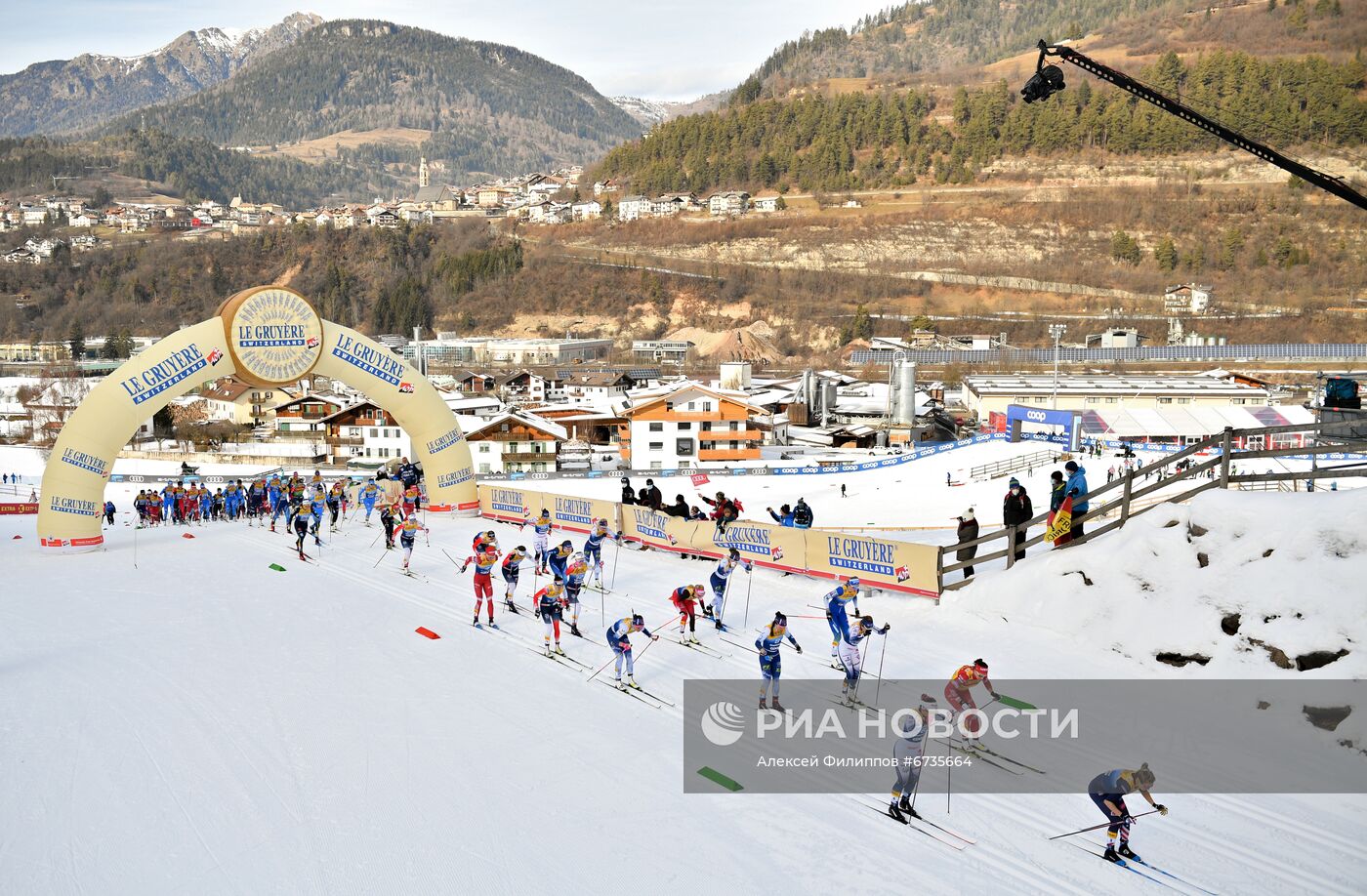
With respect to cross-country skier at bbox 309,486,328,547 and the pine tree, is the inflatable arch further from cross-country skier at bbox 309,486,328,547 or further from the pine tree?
the pine tree

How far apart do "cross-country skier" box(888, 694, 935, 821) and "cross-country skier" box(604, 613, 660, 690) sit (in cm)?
350

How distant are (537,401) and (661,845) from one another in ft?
216

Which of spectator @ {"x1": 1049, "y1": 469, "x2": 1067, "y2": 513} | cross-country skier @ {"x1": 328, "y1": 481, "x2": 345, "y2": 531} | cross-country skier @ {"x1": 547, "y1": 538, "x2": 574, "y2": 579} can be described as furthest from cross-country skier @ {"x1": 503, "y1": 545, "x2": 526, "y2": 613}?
spectator @ {"x1": 1049, "y1": 469, "x2": 1067, "y2": 513}

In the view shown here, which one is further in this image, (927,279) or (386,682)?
(927,279)

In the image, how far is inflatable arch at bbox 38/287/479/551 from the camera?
19969mm

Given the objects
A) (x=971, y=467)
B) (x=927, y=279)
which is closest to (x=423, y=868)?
(x=971, y=467)

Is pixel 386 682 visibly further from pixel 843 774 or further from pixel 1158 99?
pixel 1158 99

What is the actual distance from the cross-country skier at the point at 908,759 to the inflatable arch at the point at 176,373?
16605mm

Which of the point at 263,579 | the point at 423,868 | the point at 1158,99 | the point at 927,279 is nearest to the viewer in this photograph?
the point at 423,868

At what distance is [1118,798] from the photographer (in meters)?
7.73

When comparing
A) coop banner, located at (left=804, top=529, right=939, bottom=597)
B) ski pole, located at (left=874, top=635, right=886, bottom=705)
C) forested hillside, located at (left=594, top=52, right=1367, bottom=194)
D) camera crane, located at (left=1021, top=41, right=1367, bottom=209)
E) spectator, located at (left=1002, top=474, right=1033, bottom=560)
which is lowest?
ski pole, located at (left=874, top=635, right=886, bottom=705)

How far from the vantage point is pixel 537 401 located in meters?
72.8

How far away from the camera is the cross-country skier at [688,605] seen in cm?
1271
